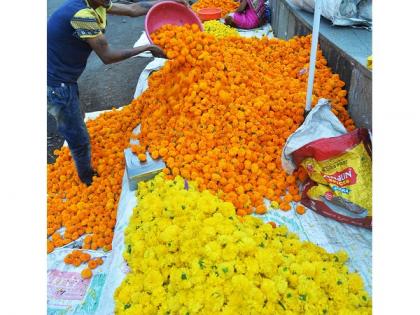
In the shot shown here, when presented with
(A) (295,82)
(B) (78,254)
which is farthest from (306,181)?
(B) (78,254)

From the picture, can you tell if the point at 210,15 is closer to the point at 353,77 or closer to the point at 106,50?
the point at 353,77

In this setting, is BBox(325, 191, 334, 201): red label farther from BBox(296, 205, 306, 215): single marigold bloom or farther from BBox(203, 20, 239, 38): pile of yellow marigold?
BBox(203, 20, 239, 38): pile of yellow marigold

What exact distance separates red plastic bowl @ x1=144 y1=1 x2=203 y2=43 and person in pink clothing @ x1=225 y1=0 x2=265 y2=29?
293cm

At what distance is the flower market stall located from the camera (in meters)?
1.88

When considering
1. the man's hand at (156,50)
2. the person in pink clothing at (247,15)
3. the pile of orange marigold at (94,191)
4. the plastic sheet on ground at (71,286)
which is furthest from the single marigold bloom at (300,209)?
the person in pink clothing at (247,15)

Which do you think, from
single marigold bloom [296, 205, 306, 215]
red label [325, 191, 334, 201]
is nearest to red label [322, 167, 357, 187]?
red label [325, 191, 334, 201]

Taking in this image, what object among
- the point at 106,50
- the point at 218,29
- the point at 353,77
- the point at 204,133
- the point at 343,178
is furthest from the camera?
the point at 218,29

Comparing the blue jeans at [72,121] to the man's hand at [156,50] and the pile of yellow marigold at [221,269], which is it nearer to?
the man's hand at [156,50]

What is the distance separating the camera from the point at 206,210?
2.19 m

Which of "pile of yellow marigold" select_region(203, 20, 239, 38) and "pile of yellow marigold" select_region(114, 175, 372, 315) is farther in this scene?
"pile of yellow marigold" select_region(203, 20, 239, 38)

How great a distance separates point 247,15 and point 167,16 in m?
3.15

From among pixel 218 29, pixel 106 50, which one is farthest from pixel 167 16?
pixel 218 29

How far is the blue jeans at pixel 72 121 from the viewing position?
3123 mm

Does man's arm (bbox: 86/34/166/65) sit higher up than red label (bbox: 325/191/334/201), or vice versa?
man's arm (bbox: 86/34/166/65)
